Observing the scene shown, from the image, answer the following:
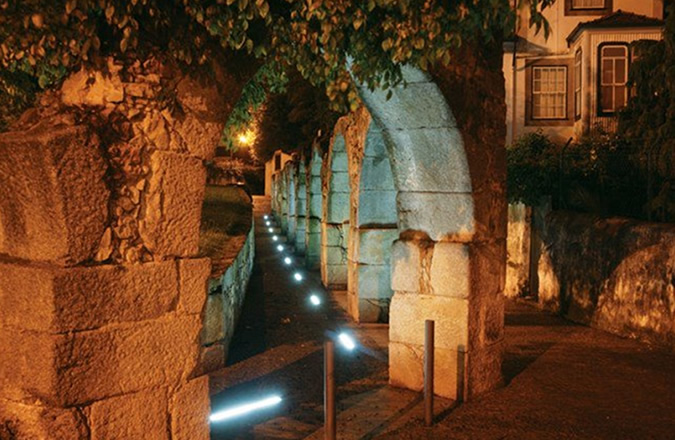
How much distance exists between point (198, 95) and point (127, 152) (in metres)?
0.49

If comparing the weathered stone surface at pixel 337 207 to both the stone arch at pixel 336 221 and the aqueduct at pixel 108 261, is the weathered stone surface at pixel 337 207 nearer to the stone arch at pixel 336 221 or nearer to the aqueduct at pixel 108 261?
the stone arch at pixel 336 221

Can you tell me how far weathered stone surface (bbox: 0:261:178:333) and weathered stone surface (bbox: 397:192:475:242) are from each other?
3009mm

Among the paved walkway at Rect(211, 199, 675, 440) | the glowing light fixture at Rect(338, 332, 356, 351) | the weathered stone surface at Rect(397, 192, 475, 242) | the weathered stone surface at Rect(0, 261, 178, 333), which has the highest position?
the weathered stone surface at Rect(397, 192, 475, 242)

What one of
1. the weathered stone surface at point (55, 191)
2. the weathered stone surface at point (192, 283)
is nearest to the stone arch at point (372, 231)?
the weathered stone surface at point (192, 283)

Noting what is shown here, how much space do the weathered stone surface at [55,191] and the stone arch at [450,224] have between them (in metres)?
2.84

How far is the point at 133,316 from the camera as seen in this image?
3.39 metres

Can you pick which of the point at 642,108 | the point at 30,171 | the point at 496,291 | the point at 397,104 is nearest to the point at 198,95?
the point at 30,171

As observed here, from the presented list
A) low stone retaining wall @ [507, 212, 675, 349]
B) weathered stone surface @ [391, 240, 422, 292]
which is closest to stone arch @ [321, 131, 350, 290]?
low stone retaining wall @ [507, 212, 675, 349]

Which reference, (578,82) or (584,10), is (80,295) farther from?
(584,10)

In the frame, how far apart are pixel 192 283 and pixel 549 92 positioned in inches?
685

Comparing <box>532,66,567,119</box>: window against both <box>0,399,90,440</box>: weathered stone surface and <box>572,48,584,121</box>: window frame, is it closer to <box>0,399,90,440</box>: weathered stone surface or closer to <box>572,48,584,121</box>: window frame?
<box>572,48,584,121</box>: window frame

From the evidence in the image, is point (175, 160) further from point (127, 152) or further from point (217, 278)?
point (217, 278)

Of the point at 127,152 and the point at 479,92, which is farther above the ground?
the point at 479,92

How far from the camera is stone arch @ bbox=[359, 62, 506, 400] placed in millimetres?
5523
